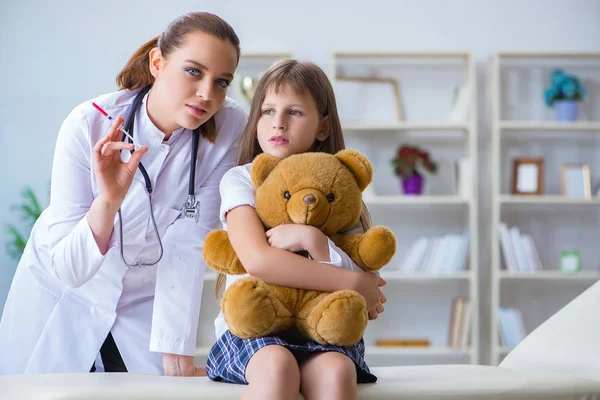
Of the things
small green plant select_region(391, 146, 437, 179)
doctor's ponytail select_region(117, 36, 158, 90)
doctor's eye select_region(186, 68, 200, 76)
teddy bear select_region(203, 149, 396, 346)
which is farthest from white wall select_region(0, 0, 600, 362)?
teddy bear select_region(203, 149, 396, 346)

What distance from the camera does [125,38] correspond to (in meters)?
4.38

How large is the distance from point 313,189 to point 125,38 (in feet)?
10.9

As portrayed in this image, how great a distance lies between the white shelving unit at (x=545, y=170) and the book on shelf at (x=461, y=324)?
36 cm

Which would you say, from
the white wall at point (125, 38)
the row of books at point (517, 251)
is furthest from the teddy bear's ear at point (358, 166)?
the white wall at point (125, 38)

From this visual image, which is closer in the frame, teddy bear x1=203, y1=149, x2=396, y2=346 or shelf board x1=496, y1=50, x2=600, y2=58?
teddy bear x1=203, y1=149, x2=396, y2=346

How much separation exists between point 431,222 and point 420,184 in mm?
305

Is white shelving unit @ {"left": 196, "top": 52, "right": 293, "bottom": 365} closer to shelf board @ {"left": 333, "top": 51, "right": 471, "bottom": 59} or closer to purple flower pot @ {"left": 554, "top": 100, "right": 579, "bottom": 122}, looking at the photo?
shelf board @ {"left": 333, "top": 51, "right": 471, "bottom": 59}

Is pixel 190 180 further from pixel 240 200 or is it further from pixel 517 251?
pixel 517 251

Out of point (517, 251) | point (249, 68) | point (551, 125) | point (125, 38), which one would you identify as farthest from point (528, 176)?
point (125, 38)

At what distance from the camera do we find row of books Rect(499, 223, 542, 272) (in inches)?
163

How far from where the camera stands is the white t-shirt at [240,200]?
4.48 ft

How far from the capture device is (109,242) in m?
1.62

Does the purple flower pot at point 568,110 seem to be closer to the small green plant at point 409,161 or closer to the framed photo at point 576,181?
the framed photo at point 576,181

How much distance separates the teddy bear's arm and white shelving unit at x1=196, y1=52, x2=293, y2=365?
9.01 feet
